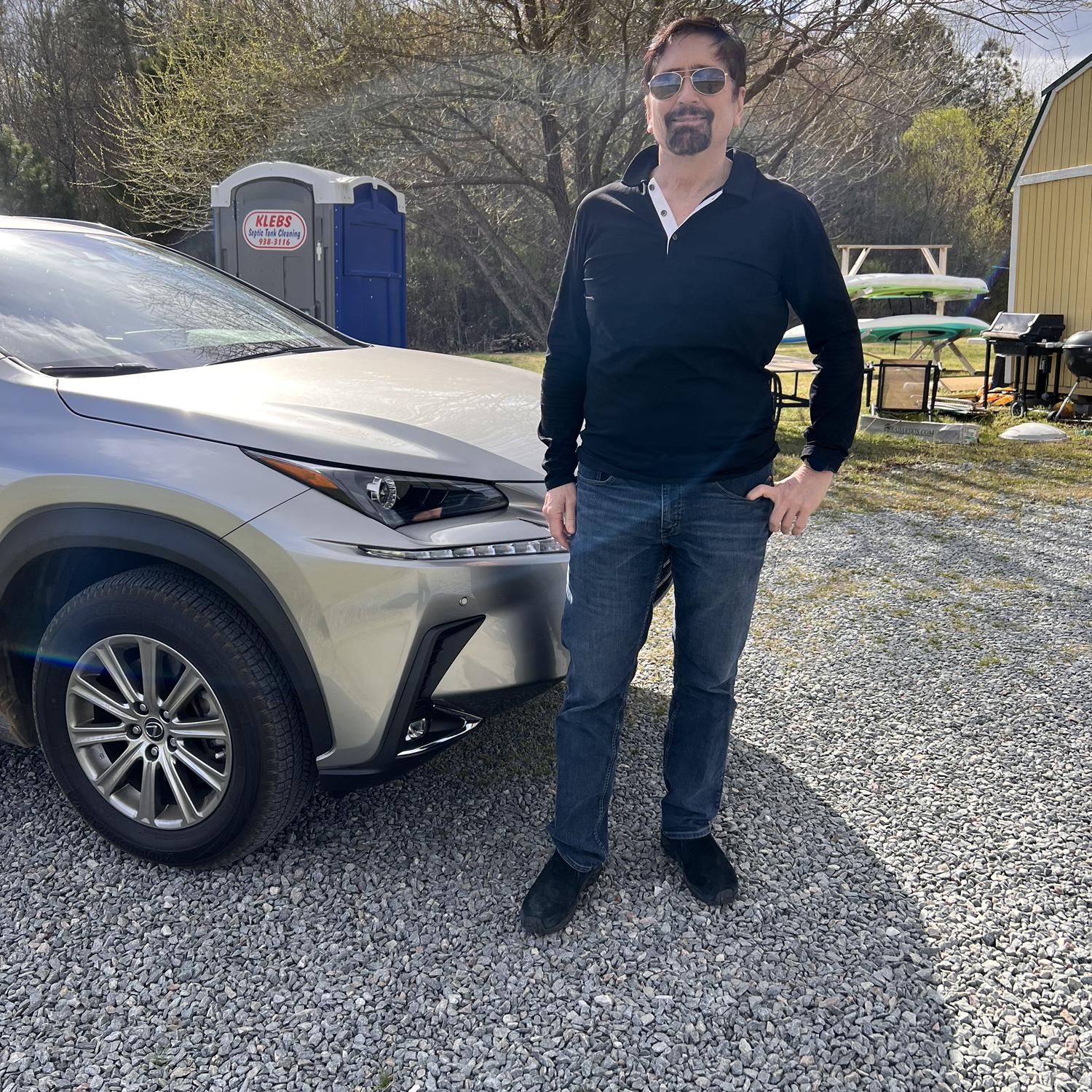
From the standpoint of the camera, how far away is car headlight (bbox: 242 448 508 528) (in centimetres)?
245

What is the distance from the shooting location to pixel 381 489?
2488 mm

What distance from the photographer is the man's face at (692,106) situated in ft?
7.31

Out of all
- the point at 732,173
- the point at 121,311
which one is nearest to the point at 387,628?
the point at 732,173

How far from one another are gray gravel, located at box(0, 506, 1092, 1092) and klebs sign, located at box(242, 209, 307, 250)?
5.73 meters

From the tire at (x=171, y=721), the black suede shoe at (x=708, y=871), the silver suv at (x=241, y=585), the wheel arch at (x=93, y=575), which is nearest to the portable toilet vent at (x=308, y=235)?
the silver suv at (x=241, y=585)

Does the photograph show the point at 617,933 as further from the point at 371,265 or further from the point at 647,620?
the point at 371,265

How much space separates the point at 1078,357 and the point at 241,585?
11.4 metres

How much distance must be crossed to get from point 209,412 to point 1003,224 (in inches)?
1369

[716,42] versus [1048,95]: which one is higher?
Answer: [1048,95]

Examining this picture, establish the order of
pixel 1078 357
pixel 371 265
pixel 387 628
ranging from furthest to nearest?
pixel 1078 357 < pixel 371 265 < pixel 387 628

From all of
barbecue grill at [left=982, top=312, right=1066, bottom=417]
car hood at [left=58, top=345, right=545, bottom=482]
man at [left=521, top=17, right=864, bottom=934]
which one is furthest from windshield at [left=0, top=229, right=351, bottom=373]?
barbecue grill at [left=982, top=312, right=1066, bottom=417]

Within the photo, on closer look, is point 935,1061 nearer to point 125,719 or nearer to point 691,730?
point 691,730

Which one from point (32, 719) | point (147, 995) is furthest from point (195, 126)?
point (147, 995)

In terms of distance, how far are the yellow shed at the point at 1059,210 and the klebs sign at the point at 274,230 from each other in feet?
30.9
